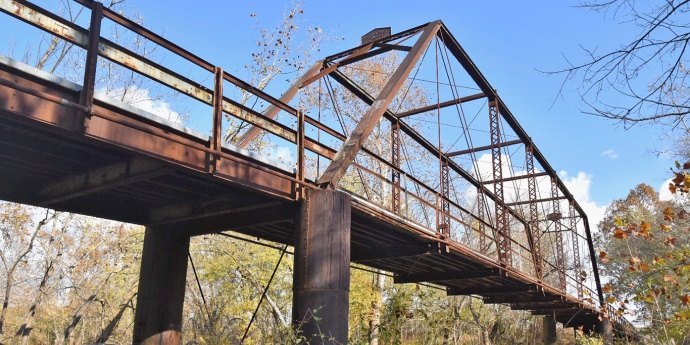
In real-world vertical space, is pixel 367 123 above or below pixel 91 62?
above

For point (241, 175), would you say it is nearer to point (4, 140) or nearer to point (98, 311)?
point (4, 140)

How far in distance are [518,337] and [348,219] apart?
31.9 metres

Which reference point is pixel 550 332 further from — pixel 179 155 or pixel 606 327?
pixel 179 155

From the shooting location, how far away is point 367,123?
8.63m

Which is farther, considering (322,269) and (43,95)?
(322,269)

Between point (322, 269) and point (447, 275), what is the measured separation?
943cm

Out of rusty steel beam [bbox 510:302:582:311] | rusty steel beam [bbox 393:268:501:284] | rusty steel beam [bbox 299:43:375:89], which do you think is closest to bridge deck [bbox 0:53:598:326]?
Answer: rusty steel beam [bbox 393:268:501:284]

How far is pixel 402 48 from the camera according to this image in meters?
11.4

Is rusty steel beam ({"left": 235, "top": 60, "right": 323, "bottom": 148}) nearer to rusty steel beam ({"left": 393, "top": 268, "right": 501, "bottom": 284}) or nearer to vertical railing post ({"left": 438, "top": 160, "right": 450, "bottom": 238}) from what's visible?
vertical railing post ({"left": 438, "top": 160, "right": 450, "bottom": 238})

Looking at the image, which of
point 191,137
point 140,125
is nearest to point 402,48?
point 191,137

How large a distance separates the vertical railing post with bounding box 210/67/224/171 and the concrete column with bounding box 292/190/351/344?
1.65 metres

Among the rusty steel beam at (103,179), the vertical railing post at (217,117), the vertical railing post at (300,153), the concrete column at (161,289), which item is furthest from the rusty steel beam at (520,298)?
the rusty steel beam at (103,179)

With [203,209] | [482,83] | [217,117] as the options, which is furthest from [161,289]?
[482,83]

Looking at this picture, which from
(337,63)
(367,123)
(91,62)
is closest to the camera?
(91,62)
